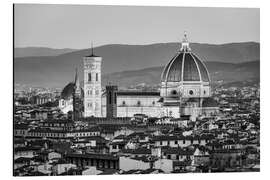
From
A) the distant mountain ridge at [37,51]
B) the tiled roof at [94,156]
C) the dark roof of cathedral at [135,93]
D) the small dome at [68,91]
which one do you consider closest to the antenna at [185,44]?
the distant mountain ridge at [37,51]

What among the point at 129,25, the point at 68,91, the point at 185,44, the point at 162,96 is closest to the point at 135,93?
the point at 162,96

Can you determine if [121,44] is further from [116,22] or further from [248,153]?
[248,153]

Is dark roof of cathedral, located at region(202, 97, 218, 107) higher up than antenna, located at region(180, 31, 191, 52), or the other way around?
antenna, located at region(180, 31, 191, 52)

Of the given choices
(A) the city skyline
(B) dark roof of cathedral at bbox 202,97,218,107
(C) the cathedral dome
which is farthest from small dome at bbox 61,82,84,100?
(B) dark roof of cathedral at bbox 202,97,218,107

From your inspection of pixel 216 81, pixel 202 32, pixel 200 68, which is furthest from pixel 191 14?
pixel 200 68

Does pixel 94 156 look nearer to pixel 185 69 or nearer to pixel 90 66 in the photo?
pixel 90 66

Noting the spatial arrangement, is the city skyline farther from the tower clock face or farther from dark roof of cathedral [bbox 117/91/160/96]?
dark roof of cathedral [bbox 117/91/160/96]

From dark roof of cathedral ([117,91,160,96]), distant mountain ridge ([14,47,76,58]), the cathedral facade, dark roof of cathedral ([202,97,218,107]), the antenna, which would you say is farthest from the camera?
dark roof of cathedral ([117,91,160,96])
